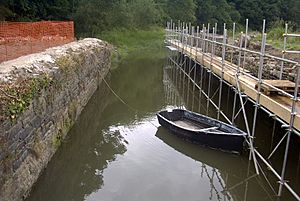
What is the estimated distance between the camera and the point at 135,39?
44.1 m

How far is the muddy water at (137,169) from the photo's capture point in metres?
7.42

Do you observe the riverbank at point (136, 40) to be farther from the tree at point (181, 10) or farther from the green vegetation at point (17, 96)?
the green vegetation at point (17, 96)

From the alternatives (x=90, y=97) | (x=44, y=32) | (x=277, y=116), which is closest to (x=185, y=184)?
(x=277, y=116)

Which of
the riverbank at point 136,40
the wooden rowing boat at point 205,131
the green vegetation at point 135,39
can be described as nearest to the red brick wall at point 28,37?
the wooden rowing boat at point 205,131

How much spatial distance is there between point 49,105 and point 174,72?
16774 millimetres

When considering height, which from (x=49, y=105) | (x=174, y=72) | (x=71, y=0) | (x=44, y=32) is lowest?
(x=174, y=72)

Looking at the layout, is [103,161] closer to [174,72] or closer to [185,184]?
[185,184]

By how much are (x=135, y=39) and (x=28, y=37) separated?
2806 cm

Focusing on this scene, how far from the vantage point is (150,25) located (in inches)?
1937

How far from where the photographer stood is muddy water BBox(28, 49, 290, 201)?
7.42m

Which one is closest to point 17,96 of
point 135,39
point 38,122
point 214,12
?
point 38,122

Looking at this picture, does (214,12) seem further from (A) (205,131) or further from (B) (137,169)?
(B) (137,169)

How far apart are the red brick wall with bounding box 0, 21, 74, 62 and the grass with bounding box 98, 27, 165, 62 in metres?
12.2

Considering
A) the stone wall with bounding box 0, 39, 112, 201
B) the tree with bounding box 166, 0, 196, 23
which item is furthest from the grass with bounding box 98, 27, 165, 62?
the stone wall with bounding box 0, 39, 112, 201
